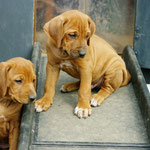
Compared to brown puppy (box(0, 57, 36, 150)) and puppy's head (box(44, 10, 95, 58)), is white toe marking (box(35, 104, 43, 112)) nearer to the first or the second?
brown puppy (box(0, 57, 36, 150))

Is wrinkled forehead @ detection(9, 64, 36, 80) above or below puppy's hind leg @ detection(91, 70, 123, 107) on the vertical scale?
above

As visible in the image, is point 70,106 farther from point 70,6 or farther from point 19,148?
point 70,6

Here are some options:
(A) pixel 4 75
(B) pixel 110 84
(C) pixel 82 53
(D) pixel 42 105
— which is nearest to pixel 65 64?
(C) pixel 82 53

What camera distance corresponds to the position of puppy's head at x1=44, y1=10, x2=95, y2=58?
4.93 m

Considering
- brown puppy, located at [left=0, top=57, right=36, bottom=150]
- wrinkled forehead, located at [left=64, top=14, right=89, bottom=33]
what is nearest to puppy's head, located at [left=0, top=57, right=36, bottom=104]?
brown puppy, located at [left=0, top=57, right=36, bottom=150]

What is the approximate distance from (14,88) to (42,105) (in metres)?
0.77

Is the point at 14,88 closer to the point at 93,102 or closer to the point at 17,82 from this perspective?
the point at 17,82

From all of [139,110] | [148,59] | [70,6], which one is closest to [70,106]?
[139,110]

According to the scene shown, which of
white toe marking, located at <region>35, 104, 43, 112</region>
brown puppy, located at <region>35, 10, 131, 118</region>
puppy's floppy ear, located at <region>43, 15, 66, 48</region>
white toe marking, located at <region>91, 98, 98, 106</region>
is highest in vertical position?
puppy's floppy ear, located at <region>43, 15, 66, 48</region>

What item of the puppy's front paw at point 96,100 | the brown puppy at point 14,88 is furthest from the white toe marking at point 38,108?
the puppy's front paw at point 96,100

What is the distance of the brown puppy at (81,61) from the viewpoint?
4953 mm

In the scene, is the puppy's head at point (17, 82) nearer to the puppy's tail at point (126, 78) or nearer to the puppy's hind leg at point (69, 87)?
the puppy's hind leg at point (69, 87)

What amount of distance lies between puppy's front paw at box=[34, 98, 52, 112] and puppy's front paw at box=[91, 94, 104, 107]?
62 cm

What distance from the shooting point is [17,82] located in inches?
183
